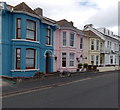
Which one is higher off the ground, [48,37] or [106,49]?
[48,37]

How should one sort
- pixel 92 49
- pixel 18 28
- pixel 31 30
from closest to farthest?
pixel 18 28
pixel 31 30
pixel 92 49

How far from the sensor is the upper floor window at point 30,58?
Result: 14.6 meters

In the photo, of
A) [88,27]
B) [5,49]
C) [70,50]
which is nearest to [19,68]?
[5,49]

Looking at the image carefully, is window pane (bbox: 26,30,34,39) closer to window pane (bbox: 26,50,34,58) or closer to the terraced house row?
the terraced house row

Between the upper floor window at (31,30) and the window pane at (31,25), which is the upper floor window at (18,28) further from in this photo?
the window pane at (31,25)

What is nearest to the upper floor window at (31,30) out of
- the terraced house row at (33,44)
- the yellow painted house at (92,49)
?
the terraced house row at (33,44)

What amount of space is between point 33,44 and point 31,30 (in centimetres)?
164

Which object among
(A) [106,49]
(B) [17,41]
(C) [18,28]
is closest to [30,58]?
(B) [17,41]

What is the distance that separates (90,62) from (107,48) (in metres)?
7.47

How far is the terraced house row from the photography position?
13711mm

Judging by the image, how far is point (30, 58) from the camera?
1489 cm

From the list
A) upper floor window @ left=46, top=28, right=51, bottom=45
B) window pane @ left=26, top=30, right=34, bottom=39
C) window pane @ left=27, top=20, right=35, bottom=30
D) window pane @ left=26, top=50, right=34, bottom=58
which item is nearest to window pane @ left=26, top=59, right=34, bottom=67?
window pane @ left=26, top=50, right=34, bottom=58

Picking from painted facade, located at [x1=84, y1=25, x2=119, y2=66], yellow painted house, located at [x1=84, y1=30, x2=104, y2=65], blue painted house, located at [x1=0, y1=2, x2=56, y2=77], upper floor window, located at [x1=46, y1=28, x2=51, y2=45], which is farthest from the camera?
painted facade, located at [x1=84, y1=25, x2=119, y2=66]

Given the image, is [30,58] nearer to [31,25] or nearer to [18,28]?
[18,28]
